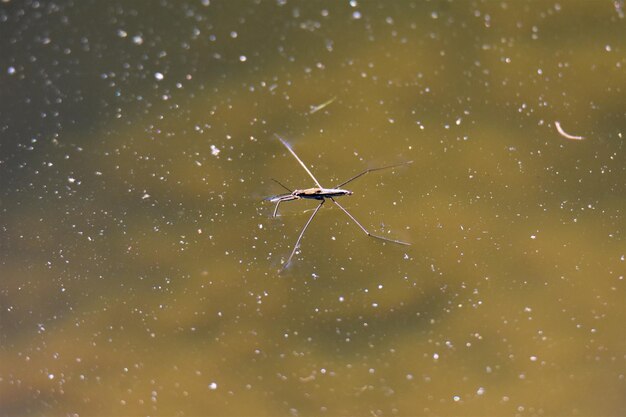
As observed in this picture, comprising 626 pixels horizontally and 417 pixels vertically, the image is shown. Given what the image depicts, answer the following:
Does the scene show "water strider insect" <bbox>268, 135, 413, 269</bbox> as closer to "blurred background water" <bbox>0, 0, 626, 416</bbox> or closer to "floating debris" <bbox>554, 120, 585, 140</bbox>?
"blurred background water" <bbox>0, 0, 626, 416</bbox>

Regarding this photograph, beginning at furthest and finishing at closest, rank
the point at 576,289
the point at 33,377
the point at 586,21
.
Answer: the point at 33,377 < the point at 576,289 < the point at 586,21

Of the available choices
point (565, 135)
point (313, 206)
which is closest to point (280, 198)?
point (313, 206)

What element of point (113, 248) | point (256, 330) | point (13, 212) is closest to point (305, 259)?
point (256, 330)

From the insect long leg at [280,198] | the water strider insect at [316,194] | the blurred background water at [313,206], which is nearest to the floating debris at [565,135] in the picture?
the blurred background water at [313,206]

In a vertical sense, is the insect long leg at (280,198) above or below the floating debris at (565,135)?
below

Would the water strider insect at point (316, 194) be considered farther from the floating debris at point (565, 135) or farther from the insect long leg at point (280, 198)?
the floating debris at point (565, 135)

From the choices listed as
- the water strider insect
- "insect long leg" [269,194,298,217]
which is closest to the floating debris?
→ the water strider insect

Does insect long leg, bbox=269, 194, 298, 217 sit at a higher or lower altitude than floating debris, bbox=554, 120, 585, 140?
Answer: lower

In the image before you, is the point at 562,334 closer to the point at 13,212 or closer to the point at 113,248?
the point at 113,248
